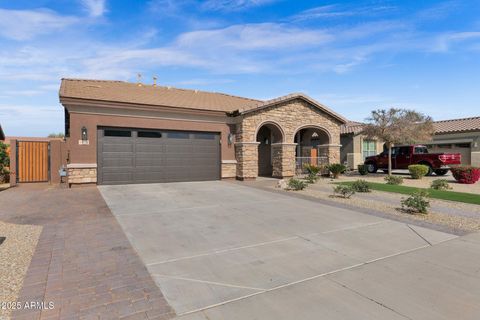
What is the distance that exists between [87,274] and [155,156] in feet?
36.1

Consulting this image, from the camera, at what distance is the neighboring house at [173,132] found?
520 inches

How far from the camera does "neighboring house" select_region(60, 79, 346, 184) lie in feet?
43.4

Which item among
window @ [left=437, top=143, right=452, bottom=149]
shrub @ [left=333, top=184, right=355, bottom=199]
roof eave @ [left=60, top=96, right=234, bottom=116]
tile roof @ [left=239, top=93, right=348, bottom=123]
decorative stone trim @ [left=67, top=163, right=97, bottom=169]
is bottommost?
shrub @ [left=333, top=184, right=355, bottom=199]

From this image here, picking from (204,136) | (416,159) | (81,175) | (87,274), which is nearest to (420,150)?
(416,159)

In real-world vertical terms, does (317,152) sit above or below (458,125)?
below

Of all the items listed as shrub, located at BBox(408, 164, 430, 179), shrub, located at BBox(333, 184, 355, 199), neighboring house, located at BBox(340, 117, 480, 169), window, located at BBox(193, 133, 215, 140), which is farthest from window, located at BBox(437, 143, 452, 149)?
window, located at BBox(193, 133, 215, 140)

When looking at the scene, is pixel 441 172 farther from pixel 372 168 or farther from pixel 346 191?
pixel 346 191

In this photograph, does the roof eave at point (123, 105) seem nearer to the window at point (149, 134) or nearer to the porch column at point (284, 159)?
the window at point (149, 134)

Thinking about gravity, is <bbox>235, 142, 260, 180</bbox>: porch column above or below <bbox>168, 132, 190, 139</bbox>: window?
below

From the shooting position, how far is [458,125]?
26375 mm

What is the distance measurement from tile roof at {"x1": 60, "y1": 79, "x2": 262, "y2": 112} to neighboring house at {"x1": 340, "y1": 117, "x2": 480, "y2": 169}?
12673 mm

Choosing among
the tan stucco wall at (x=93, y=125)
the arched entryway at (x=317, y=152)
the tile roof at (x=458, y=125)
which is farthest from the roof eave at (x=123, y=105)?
the tile roof at (x=458, y=125)

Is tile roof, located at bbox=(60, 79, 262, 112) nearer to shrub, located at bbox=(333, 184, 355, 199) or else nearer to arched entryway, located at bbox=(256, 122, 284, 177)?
arched entryway, located at bbox=(256, 122, 284, 177)

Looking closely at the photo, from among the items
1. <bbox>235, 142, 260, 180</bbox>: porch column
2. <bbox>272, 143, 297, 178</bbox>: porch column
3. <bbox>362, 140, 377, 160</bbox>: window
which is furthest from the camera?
<bbox>362, 140, 377, 160</bbox>: window
